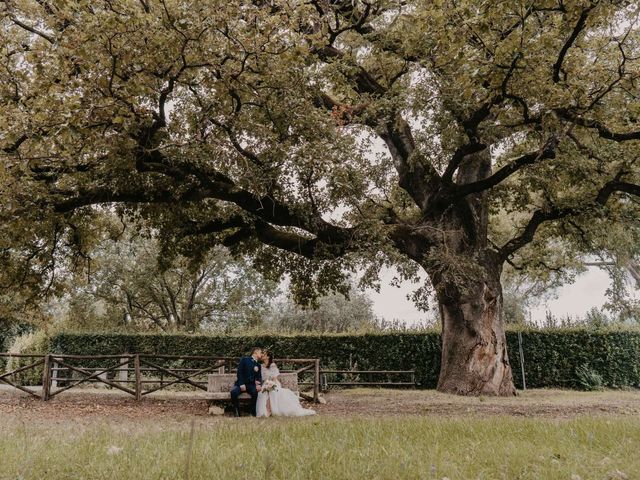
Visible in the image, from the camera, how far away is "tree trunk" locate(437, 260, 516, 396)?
592 inches

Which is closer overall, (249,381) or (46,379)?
(249,381)

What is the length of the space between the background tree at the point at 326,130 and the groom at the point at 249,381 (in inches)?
147

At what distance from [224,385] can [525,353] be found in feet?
46.3

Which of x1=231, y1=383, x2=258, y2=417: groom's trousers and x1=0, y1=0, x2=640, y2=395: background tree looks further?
x1=231, y1=383, x2=258, y2=417: groom's trousers

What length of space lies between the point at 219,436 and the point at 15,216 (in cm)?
951

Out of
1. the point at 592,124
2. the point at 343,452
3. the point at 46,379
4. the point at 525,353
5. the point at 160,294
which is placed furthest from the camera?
the point at 160,294

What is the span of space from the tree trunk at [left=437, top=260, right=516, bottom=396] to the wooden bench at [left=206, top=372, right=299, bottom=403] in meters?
5.04

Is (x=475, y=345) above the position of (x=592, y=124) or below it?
below

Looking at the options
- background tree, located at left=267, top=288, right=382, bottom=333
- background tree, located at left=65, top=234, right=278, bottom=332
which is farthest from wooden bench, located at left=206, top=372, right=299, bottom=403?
background tree, located at left=267, top=288, right=382, bottom=333

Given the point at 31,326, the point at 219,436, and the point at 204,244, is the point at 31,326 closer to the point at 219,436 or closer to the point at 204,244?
the point at 204,244

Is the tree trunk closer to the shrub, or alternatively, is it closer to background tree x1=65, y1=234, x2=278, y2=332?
the shrub

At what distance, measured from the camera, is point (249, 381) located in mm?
11586

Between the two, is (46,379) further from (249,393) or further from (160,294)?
(160,294)

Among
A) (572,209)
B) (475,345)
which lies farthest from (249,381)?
(572,209)
